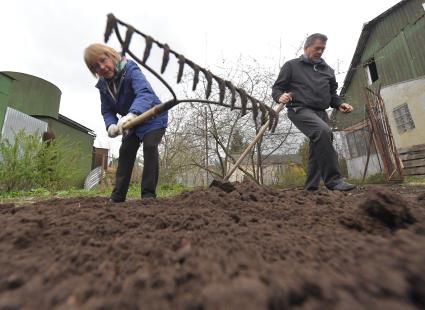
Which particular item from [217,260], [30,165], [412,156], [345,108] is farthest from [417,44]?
[217,260]

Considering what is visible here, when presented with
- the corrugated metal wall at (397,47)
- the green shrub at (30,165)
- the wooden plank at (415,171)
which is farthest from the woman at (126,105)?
the corrugated metal wall at (397,47)

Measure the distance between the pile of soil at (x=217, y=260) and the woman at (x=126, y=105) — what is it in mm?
1196

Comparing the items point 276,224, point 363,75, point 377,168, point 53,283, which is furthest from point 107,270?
point 363,75

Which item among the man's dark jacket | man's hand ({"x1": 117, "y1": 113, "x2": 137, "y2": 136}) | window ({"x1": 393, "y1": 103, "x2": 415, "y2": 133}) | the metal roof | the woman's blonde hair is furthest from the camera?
the metal roof

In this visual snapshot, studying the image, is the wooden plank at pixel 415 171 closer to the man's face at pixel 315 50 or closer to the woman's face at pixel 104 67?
the man's face at pixel 315 50

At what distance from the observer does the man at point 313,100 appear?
297 centimetres

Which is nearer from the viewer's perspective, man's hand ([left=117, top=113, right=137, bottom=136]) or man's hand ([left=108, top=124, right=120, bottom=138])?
man's hand ([left=117, top=113, right=137, bottom=136])

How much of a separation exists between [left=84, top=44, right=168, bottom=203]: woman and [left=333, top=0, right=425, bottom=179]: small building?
21.0 ft

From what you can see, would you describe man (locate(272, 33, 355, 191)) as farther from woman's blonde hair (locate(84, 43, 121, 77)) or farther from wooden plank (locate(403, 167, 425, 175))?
wooden plank (locate(403, 167, 425, 175))

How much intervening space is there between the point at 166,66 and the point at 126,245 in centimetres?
114

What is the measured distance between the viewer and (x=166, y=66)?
5.79 feet

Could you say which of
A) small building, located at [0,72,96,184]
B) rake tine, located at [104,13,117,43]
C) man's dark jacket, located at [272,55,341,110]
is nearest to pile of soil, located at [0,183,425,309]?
rake tine, located at [104,13,117,43]

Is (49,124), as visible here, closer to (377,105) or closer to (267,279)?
(377,105)

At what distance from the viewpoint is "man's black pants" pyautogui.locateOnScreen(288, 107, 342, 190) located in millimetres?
2957
